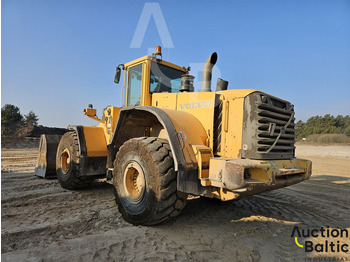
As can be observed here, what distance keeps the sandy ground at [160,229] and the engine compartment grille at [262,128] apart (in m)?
1.21

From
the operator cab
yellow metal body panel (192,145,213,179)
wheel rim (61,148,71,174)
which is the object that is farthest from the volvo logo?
wheel rim (61,148,71,174)

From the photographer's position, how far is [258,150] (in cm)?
330

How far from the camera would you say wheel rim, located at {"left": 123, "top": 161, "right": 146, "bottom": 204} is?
11.7ft

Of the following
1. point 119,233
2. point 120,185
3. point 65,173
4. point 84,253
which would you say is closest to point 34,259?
point 84,253

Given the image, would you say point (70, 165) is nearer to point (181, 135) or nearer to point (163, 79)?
point (163, 79)

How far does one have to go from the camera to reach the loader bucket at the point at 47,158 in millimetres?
6875

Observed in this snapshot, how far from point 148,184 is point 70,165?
9.97ft

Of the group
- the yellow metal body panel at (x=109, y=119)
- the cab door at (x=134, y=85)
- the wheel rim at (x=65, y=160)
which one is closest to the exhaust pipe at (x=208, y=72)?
the cab door at (x=134, y=85)

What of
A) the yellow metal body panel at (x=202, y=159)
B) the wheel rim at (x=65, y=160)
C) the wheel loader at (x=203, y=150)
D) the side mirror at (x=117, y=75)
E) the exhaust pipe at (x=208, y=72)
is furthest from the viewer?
the wheel rim at (x=65, y=160)

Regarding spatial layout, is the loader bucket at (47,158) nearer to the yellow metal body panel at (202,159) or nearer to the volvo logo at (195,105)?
the volvo logo at (195,105)

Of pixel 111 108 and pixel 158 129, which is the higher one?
pixel 111 108

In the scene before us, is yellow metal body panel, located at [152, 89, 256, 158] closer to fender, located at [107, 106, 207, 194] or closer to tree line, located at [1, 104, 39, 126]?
fender, located at [107, 106, 207, 194]

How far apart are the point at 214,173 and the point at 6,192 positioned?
5058 millimetres

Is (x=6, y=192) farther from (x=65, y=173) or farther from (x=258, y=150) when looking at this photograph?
(x=258, y=150)
